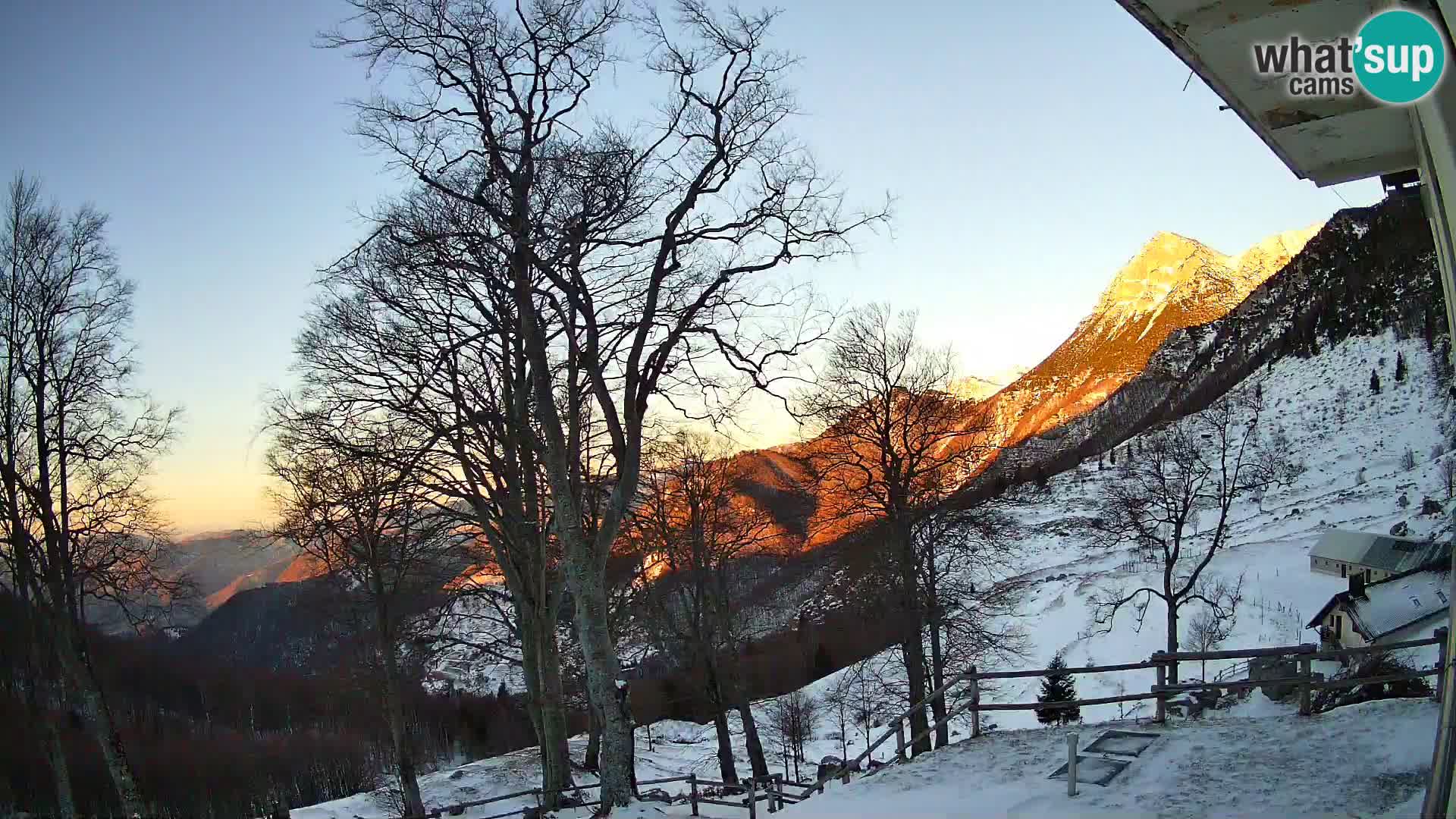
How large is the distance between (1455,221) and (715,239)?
26.3ft

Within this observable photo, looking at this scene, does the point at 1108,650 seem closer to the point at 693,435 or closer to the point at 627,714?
the point at 693,435

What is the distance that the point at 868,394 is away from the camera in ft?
60.6

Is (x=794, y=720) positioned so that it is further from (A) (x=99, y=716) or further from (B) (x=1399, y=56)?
(B) (x=1399, y=56)

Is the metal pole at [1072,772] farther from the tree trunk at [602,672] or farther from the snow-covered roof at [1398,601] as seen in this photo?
the snow-covered roof at [1398,601]

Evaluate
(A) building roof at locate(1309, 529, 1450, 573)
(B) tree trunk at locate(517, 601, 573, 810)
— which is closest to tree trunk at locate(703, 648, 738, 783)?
(B) tree trunk at locate(517, 601, 573, 810)

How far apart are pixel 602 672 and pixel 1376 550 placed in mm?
41175

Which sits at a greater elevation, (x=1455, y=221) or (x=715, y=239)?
(x=715, y=239)

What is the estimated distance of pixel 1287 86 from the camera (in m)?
4.27

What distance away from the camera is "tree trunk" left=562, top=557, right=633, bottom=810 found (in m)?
9.40

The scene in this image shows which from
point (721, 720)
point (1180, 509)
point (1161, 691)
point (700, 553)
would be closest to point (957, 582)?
point (700, 553)

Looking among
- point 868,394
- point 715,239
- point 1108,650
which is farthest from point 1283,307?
point 715,239

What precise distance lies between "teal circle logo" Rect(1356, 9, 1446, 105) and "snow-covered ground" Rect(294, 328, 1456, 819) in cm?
495

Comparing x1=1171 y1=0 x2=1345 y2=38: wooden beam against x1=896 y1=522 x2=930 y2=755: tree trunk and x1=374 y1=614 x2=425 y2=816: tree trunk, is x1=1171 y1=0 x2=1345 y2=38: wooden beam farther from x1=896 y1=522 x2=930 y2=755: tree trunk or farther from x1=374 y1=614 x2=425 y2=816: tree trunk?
x1=374 y1=614 x2=425 y2=816: tree trunk

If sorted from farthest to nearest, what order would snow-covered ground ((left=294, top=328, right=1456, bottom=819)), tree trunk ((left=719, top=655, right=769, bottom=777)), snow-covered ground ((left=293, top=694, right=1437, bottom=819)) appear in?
tree trunk ((left=719, top=655, right=769, bottom=777)) → snow-covered ground ((left=294, top=328, right=1456, bottom=819)) → snow-covered ground ((left=293, top=694, right=1437, bottom=819))
